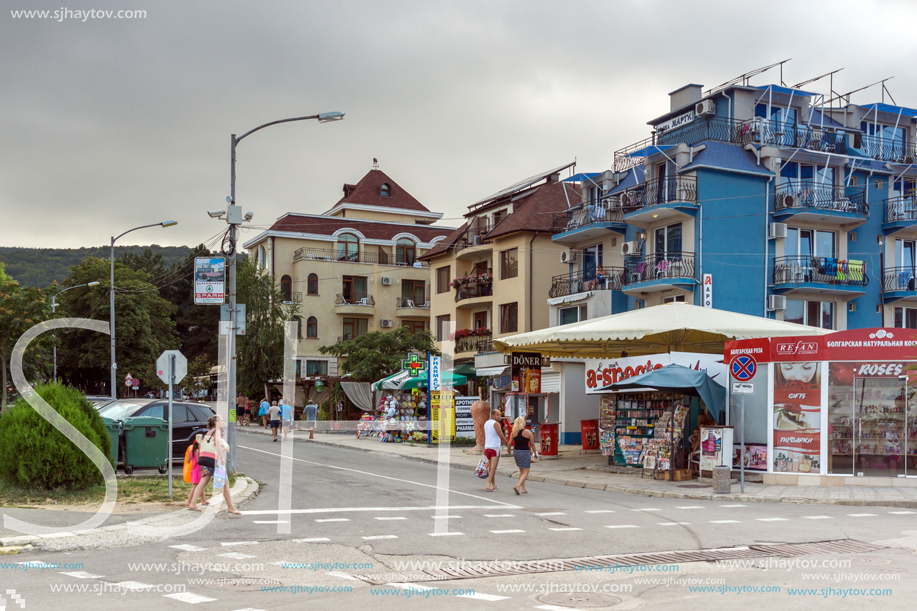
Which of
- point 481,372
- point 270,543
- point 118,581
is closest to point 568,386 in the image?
point 481,372

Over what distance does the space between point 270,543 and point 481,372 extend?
3306cm

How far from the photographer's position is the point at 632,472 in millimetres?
23250

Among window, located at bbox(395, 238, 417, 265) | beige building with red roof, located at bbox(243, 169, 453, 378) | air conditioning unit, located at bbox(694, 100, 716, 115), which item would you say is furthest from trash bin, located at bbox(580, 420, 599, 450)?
window, located at bbox(395, 238, 417, 265)

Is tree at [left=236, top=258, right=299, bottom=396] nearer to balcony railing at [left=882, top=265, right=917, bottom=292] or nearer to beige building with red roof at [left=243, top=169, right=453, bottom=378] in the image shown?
beige building with red roof at [left=243, top=169, right=453, bottom=378]

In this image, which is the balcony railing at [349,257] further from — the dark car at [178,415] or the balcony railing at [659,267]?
the dark car at [178,415]

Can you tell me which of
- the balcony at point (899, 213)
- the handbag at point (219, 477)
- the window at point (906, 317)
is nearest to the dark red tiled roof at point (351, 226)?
the balcony at point (899, 213)

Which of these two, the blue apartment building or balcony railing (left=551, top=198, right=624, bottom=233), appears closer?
the blue apartment building

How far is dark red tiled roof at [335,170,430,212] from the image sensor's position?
233ft

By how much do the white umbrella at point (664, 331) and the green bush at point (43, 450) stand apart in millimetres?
13199

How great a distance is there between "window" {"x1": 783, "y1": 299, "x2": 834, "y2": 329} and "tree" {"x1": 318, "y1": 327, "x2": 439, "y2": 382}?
62.8 feet

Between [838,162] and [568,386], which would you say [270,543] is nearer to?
[568,386]

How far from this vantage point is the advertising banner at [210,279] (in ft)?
67.9

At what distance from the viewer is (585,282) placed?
135 feet

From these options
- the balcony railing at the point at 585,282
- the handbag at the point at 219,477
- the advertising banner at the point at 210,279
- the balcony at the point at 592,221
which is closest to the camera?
the handbag at the point at 219,477
